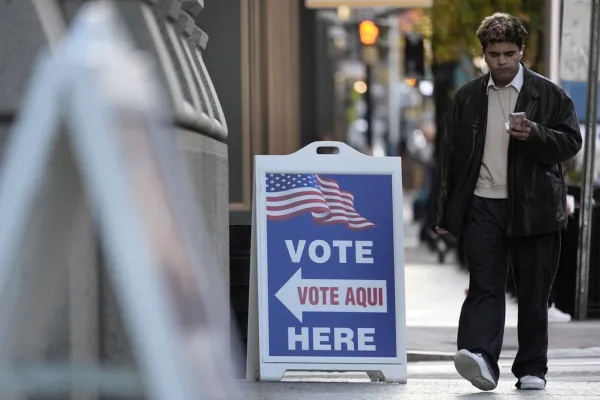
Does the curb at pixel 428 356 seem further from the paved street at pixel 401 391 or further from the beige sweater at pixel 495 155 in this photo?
the beige sweater at pixel 495 155

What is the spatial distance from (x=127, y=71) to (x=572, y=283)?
10.4 metres

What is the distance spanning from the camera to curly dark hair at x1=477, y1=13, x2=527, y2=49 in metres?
7.25

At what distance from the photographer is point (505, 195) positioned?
7328 mm

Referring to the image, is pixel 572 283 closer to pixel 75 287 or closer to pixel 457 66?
pixel 75 287

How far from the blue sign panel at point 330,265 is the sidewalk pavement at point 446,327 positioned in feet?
9.56

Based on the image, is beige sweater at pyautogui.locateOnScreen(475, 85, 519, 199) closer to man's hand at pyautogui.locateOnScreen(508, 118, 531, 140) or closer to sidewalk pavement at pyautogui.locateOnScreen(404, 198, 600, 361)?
man's hand at pyautogui.locateOnScreen(508, 118, 531, 140)

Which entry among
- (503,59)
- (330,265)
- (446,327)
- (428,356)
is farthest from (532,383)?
(446,327)

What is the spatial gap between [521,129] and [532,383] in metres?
1.24

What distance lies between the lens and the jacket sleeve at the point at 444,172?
294 inches

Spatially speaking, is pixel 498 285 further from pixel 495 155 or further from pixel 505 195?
pixel 495 155

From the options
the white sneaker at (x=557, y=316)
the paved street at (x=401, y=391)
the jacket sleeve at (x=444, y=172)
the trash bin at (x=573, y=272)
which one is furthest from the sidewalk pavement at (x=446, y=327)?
the jacket sleeve at (x=444, y=172)

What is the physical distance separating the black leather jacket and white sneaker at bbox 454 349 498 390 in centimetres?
63

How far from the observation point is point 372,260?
7.68m

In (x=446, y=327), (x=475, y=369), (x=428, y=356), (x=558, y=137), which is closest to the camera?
(x=475, y=369)
